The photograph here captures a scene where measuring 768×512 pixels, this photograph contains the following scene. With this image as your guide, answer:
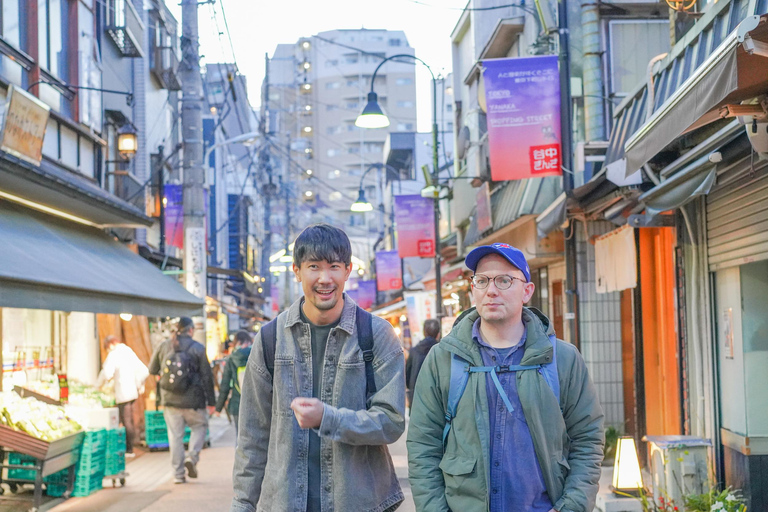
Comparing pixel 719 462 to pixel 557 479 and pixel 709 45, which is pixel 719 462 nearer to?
pixel 709 45

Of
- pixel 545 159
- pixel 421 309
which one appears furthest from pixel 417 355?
pixel 421 309

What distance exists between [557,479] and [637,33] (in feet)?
42.9

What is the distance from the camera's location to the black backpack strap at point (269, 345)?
4320 millimetres

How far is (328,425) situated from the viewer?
3.89 m

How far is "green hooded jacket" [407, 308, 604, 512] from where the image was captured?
3998mm

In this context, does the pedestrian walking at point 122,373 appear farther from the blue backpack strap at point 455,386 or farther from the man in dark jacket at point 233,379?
the blue backpack strap at point 455,386

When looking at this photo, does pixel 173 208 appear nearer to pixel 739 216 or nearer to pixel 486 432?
pixel 739 216

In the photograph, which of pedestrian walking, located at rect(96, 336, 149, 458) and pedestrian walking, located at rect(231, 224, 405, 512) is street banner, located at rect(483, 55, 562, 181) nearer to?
pedestrian walking, located at rect(96, 336, 149, 458)

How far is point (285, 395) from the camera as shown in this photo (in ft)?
13.8

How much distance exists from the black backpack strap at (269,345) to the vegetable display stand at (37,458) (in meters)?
6.42

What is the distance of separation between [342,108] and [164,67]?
89.4m

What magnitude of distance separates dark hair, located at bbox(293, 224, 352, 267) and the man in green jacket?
61 centimetres

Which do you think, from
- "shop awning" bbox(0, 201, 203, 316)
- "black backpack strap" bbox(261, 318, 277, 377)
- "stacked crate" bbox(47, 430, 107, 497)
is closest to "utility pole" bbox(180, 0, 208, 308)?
"shop awning" bbox(0, 201, 203, 316)

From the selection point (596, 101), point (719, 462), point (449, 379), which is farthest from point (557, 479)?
point (596, 101)
